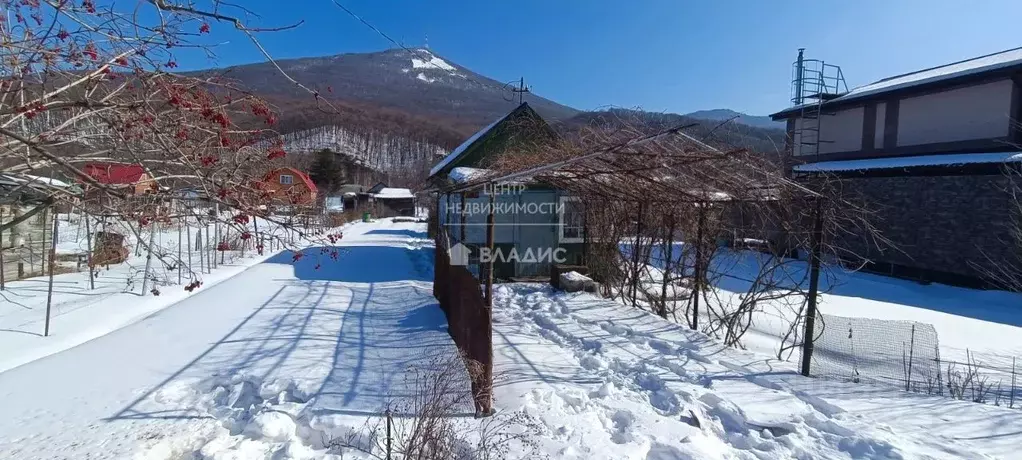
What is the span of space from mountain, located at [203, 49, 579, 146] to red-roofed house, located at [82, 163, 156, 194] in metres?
0.67

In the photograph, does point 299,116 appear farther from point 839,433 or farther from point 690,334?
point 690,334

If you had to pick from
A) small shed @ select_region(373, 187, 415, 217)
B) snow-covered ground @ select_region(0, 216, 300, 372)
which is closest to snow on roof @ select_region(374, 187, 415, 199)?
small shed @ select_region(373, 187, 415, 217)

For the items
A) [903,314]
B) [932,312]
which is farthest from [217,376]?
[932,312]

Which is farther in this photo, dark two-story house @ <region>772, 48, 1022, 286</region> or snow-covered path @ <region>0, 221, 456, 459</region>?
dark two-story house @ <region>772, 48, 1022, 286</region>

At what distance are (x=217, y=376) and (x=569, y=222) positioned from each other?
7709mm

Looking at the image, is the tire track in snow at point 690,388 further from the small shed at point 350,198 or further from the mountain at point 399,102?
the small shed at point 350,198

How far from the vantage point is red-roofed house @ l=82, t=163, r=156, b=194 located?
7.14ft

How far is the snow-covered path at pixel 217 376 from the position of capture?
12.9 ft

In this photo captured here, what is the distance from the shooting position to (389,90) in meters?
9.88

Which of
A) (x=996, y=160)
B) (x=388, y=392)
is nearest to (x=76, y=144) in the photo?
(x=388, y=392)

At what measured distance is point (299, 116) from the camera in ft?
9.47

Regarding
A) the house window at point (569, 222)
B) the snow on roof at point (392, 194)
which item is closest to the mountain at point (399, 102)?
the house window at point (569, 222)

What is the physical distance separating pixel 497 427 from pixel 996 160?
588 inches

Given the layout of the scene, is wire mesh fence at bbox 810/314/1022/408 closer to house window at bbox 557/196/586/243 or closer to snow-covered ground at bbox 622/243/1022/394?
snow-covered ground at bbox 622/243/1022/394
